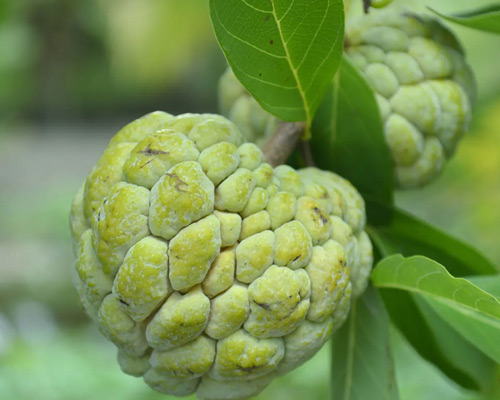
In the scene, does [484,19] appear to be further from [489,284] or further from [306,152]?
[489,284]

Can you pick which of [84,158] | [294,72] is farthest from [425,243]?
[84,158]

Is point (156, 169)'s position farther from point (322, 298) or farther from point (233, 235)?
point (322, 298)

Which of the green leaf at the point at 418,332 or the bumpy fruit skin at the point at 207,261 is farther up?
the bumpy fruit skin at the point at 207,261

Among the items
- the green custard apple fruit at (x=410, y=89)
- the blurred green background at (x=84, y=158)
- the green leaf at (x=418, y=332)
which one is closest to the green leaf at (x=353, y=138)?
the green custard apple fruit at (x=410, y=89)

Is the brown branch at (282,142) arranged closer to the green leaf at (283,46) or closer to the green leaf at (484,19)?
the green leaf at (283,46)

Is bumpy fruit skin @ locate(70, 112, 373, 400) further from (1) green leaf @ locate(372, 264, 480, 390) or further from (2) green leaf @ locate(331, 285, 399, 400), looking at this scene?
(1) green leaf @ locate(372, 264, 480, 390)

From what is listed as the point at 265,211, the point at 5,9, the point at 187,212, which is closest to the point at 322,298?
the point at 265,211
